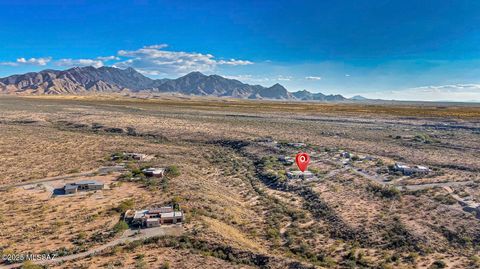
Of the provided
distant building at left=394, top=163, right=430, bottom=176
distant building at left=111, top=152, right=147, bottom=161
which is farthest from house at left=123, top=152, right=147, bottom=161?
distant building at left=394, top=163, right=430, bottom=176

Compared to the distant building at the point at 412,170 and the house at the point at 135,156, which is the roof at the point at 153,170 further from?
the distant building at the point at 412,170

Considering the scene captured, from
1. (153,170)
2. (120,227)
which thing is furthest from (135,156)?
(120,227)

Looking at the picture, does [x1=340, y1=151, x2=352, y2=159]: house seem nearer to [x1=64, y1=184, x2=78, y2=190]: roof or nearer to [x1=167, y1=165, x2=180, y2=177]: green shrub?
[x1=167, y1=165, x2=180, y2=177]: green shrub

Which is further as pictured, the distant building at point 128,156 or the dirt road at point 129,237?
the distant building at point 128,156

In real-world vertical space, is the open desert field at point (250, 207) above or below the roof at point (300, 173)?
below

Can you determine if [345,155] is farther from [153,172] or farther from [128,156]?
[128,156]

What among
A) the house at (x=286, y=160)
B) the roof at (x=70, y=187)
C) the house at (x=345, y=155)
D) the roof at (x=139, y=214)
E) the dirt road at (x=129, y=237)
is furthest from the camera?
the house at (x=345, y=155)

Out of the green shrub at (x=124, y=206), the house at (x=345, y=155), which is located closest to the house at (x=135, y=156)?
the green shrub at (x=124, y=206)

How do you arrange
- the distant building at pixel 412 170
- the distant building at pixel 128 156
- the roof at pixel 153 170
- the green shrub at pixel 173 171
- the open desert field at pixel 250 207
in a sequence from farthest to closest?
the distant building at pixel 128 156
the distant building at pixel 412 170
the green shrub at pixel 173 171
the roof at pixel 153 170
the open desert field at pixel 250 207

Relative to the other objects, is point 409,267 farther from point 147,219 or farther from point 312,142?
point 312,142
